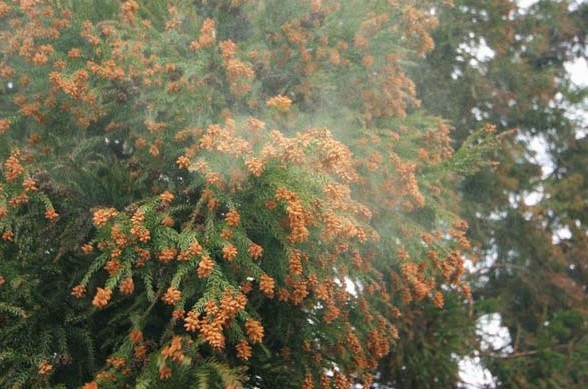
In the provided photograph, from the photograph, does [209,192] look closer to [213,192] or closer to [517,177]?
[213,192]

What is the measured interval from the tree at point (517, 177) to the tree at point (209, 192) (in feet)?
8.37

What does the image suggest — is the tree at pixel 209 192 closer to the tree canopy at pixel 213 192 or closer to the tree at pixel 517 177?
the tree canopy at pixel 213 192

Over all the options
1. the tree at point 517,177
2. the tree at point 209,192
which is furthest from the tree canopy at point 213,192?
the tree at point 517,177

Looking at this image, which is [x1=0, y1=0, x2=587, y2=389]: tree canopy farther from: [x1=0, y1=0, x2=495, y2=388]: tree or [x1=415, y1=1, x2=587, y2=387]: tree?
[x1=415, y1=1, x2=587, y2=387]: tree

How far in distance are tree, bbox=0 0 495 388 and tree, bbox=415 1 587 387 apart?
8.37 ft

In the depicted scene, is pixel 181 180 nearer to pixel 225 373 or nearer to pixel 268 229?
pixel 268 229

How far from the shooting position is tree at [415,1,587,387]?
7699 mm

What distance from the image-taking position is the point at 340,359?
15.1 ft

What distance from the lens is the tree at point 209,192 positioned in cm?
378

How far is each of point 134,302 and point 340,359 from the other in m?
1.29

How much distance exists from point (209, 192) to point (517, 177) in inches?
193

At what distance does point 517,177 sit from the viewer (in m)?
8.04

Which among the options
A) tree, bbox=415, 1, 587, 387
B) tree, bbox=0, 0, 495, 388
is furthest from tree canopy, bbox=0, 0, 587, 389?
tree, bbox=415, 1, 587, 387

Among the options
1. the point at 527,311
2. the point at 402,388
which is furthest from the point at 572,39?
the point at 402,388
